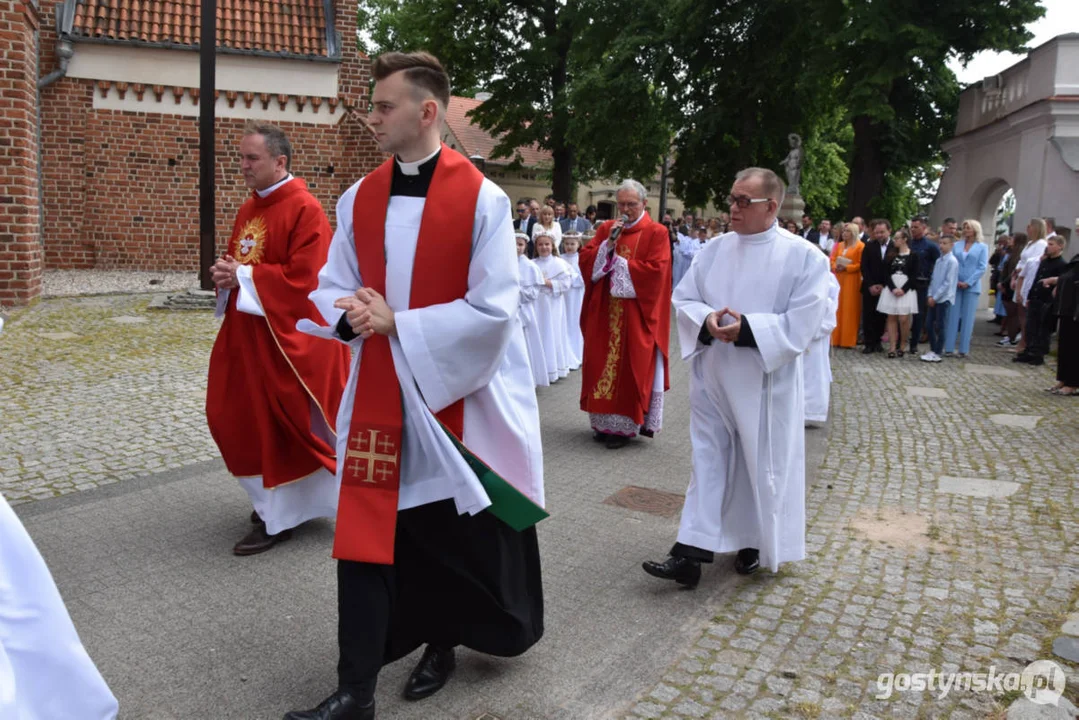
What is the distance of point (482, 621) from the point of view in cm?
324

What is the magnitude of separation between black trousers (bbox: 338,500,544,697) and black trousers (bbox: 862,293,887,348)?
38.9 ft

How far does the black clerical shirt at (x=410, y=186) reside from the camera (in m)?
3.10

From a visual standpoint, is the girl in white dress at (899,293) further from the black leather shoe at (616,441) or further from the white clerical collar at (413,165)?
the white clerical collar at (413,165)

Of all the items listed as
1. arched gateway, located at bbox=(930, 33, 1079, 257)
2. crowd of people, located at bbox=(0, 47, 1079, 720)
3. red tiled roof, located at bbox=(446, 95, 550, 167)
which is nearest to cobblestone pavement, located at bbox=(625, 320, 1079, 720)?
crowd of people, located at bbox=(0, 47, 1079, 720)

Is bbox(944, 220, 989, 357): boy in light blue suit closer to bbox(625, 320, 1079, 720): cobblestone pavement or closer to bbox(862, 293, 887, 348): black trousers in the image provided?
bbox(862, 293, 887, 348): black trousers

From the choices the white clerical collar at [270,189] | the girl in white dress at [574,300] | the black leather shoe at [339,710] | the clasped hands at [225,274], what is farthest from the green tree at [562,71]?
the black leather shoe at [339,710]

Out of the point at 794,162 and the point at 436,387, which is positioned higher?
the point at 794,162

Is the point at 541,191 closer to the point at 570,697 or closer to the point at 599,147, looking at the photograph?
the point at 599,147

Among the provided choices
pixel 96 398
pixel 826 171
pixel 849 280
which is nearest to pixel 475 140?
pixel 826 171

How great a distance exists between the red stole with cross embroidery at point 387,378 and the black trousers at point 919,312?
11.9 m

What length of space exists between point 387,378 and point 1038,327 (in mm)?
12364

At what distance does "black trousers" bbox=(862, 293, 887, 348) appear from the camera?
45.9 ft

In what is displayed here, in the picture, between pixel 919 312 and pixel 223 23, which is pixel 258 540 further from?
pixel 223 23

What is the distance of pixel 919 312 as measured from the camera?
1354 cm
